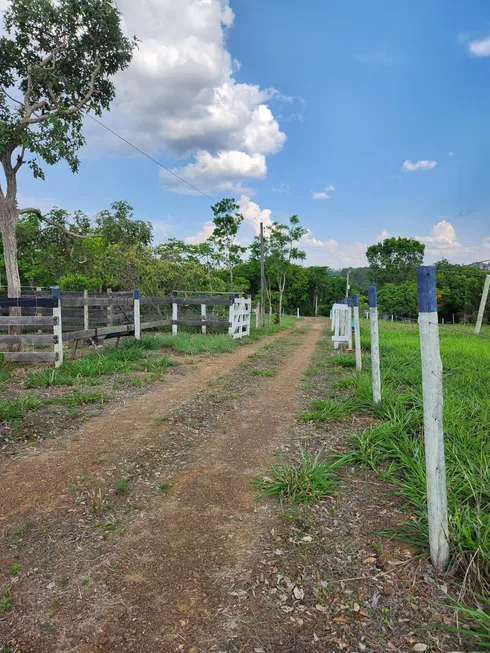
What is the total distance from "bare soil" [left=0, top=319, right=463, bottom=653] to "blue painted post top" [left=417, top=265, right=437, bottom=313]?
1.47 meters

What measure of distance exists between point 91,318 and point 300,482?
8.74 metres

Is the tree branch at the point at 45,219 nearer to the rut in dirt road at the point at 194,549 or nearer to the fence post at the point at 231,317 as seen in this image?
the fence post at the point at 231,317

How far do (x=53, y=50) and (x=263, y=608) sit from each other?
1380 cm

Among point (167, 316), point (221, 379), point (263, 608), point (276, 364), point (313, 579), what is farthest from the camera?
point (167, 316)

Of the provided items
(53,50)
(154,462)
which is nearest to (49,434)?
(154,462)

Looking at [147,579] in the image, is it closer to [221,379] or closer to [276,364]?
[221,379]

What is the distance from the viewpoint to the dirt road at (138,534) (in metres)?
1.77

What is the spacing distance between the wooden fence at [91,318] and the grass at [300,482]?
563 cm

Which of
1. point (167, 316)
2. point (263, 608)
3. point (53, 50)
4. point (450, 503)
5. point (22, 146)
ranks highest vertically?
point (53, 50)

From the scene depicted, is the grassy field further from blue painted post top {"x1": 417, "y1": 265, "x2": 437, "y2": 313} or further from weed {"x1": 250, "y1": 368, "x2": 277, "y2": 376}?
weed {"x1": 250, "y1": 368, "x2": 277, "y2": 376}

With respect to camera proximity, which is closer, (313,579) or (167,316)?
(313,579)

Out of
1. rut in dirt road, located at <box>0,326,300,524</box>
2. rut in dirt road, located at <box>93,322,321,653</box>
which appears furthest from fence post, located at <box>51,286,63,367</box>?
rut in dirt road, located at <box>93,322,321,653</box>

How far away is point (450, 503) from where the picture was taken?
7.86 feet

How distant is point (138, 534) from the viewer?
2.47 m
